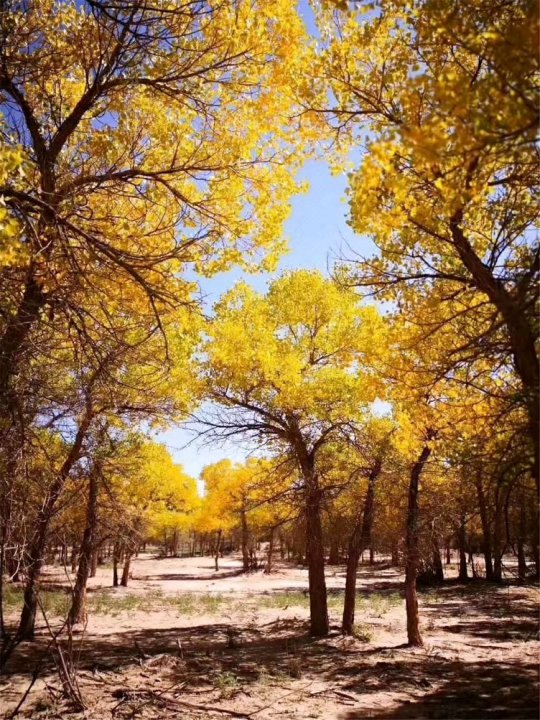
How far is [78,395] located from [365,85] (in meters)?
4.75

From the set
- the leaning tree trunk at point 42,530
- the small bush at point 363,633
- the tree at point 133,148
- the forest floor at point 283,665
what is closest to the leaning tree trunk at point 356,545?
the small bush at point 363,633

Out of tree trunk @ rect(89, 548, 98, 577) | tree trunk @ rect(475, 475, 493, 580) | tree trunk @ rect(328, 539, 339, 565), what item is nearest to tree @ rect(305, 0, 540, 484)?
tree trunk @ rect(475, 475, 493, 580)

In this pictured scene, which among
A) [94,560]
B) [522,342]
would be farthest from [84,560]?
[94,560]

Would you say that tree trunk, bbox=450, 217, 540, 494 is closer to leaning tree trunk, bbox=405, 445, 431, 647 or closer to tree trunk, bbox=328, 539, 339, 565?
leaning tree trunk, bbox=405, 445, 431, 647

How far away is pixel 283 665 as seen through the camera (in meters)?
8.30

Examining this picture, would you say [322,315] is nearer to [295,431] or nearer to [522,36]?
[295,431]

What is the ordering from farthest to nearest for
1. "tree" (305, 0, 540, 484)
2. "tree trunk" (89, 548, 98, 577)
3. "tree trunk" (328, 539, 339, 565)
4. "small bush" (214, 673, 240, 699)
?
"tree trunk" (328, 539, 339, 565) < "tree trunk" (89, 548, 98, 577) < "small bush" (214, 673, 240, 699) < "tree" (305, 0, 540, 484)

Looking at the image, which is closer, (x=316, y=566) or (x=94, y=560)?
(x=316, y=566)

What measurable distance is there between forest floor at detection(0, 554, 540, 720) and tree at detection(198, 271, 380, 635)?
7.75 feet

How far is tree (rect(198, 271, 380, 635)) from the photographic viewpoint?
9.61 m

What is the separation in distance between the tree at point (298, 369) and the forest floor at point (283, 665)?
2361mm

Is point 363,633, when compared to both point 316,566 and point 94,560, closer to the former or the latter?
point 316,566

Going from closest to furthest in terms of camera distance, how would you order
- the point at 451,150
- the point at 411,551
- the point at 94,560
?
the point at 451,150
the point at 411,551
the point at 94,560

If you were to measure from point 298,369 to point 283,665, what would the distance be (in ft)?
17.6
